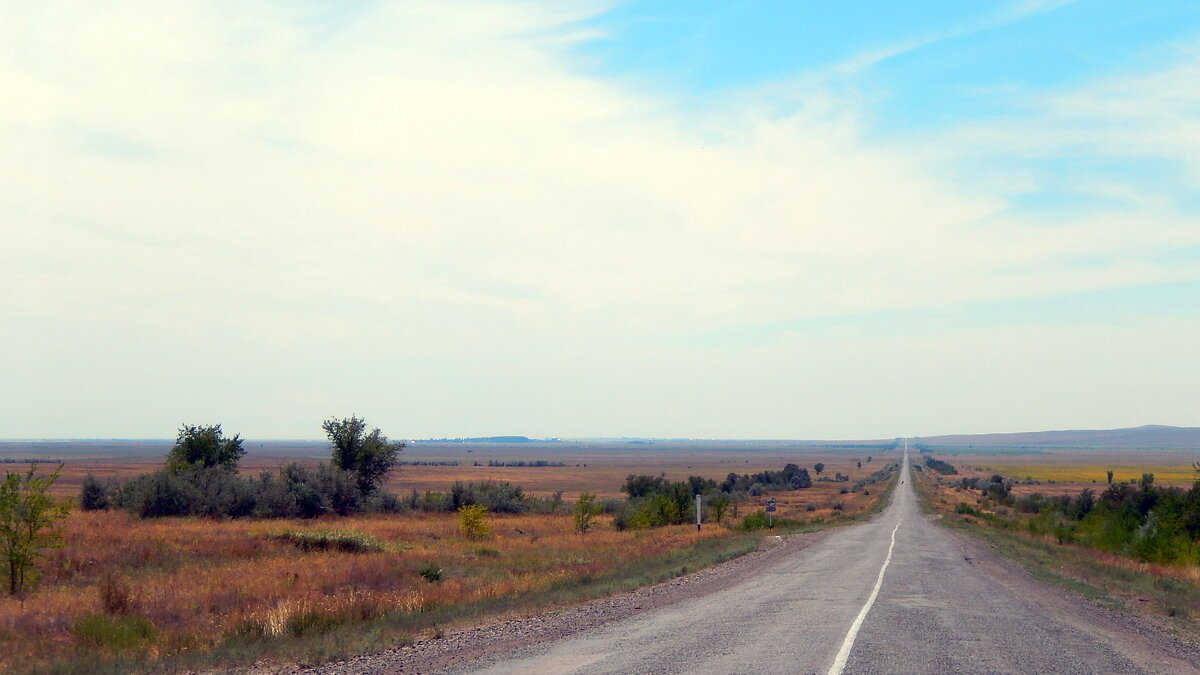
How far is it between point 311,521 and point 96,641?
27480 millimetres

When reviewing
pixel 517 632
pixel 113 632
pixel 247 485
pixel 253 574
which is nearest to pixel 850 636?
pixel 517 632

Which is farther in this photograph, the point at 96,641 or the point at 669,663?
the point at 96,641

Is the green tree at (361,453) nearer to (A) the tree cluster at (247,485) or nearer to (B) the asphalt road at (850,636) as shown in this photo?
(A) the tree cluster at (247,485)

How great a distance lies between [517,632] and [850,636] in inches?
192

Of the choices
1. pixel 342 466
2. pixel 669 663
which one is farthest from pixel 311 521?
pixel 669 663

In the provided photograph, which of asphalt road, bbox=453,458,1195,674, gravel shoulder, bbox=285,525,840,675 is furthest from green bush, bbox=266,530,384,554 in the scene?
asphalt road, bbox=453,458,1195,674

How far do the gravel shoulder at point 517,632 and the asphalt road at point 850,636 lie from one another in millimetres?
415

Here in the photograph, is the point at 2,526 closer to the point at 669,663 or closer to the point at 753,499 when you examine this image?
the point at 669,663

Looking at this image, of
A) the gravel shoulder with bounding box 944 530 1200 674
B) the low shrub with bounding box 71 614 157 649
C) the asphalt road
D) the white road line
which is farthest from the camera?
the low shrub with bounding box 71 614 157 649

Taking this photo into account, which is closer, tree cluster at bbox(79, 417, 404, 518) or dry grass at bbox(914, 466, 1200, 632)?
dry grass at bbox(914, 466, 1200, 632)

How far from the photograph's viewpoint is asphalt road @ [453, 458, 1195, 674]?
989cm

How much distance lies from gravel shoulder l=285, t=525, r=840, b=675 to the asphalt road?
1.36ft

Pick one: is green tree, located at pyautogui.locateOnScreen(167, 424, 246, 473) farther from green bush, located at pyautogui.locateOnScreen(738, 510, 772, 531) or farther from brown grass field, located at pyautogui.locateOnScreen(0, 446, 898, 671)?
green bush, located at pyautogui.locateOnScreen(738, 510, 772, 531)

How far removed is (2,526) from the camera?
18766 mm
